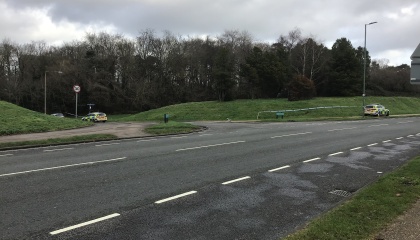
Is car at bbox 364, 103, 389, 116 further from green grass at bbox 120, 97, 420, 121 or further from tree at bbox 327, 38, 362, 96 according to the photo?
tree at bbox 327, 38, 362, 96

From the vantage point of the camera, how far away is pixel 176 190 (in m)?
7.76

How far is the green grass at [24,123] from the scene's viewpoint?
2150 centimetres

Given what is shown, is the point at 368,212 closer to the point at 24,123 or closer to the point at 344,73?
the point at 24,123

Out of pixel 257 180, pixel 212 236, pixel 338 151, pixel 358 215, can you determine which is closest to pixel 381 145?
pixel 338 151

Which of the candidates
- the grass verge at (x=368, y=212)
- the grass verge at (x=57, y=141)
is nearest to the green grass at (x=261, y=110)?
the grass verge at (x=57, y=141)

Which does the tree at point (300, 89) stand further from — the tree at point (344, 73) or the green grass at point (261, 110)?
the tree at point (344, 73)

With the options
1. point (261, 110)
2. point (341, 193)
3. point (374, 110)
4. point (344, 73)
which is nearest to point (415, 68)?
point (341, 193)

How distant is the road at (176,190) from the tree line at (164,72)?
172 ft

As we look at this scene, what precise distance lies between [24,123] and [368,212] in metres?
22.4

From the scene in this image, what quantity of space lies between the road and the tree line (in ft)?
172

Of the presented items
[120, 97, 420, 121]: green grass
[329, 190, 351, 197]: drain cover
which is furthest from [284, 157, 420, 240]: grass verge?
[120, 97, 420, 121]: green grass

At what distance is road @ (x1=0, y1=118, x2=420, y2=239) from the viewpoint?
18.1ft

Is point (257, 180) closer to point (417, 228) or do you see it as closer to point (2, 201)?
point (417, 228)

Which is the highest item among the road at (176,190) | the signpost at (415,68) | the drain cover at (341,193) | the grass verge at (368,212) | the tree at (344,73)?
the tree at (344,73)
